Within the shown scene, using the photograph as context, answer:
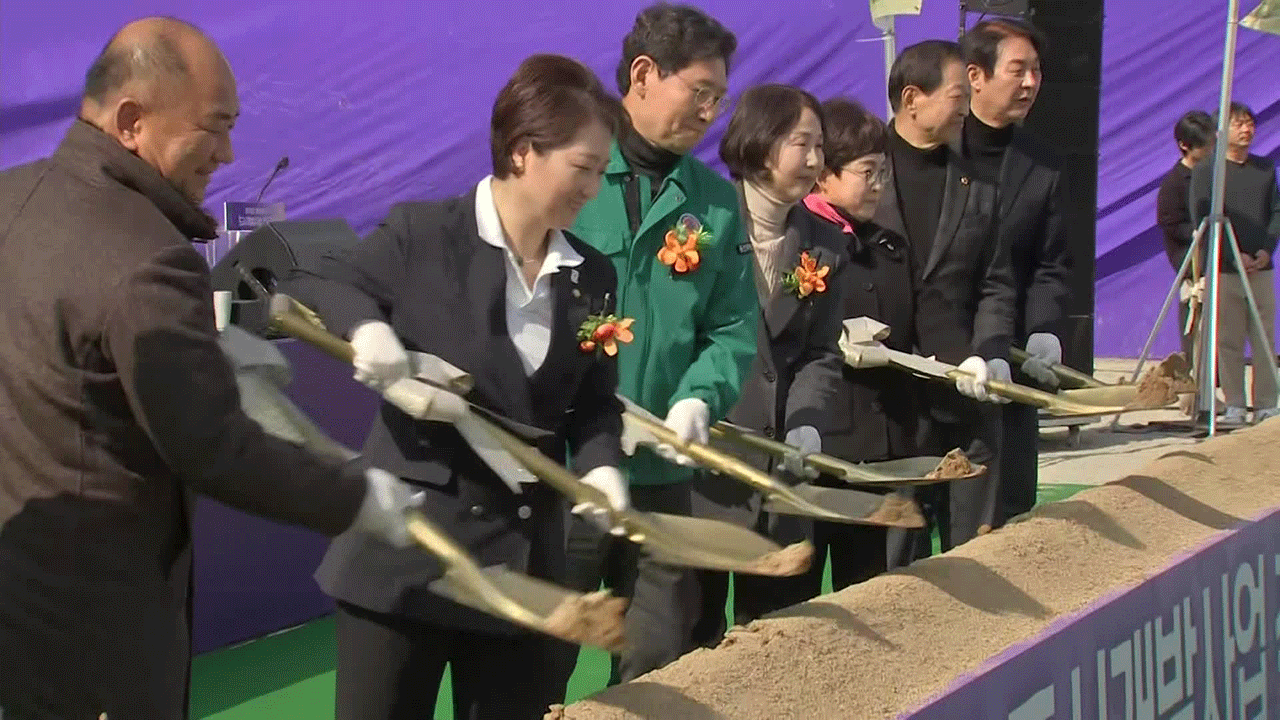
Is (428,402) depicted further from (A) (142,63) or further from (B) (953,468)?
(B) (953,468)

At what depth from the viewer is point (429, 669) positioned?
2369 millimetres

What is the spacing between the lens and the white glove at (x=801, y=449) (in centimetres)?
338

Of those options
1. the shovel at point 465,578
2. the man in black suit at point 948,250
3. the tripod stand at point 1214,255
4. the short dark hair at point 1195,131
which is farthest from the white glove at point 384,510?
the short dark hair at point 1195,131

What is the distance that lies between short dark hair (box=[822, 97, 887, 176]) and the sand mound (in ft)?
2.84

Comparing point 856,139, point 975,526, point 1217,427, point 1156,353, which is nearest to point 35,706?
point 856,139

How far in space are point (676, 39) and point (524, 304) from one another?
782mm

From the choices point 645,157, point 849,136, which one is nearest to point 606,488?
point 645,157

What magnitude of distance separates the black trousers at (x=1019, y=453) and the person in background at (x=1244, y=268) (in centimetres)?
486

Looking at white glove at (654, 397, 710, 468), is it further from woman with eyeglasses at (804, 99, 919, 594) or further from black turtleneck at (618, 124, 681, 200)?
woman with eyeglasses at (804, 99, 919, 594)

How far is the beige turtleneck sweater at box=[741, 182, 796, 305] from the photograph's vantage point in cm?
340

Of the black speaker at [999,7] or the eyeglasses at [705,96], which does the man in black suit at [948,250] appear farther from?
the black speaker at [999,7]

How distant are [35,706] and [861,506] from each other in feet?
5.92

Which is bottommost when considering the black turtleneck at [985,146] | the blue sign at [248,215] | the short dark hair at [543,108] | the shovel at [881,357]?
the shovel at [881,357]

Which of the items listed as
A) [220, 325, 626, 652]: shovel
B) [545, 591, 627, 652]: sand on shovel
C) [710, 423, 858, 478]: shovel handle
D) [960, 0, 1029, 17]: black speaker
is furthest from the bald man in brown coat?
[960, 0, 1029, 17]: black speaker
